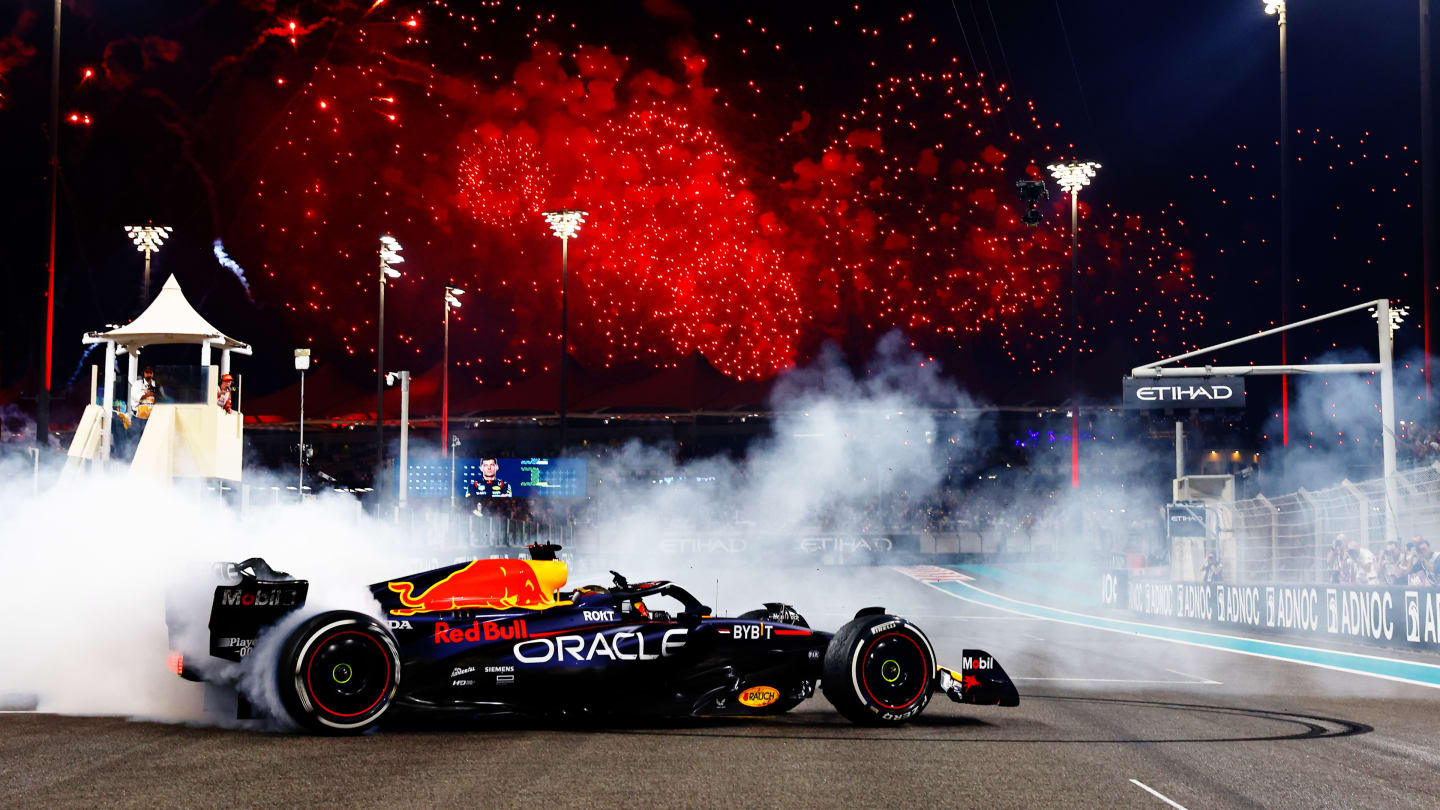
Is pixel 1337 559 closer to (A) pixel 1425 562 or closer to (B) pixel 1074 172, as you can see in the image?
(A) pixel 1425 562

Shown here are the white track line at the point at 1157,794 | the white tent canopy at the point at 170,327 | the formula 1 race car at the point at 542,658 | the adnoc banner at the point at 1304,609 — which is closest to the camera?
the white track line at the point at 1157,794

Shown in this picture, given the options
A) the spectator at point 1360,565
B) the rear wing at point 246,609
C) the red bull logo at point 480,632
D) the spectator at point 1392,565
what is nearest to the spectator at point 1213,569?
the spectator at point 1360,565

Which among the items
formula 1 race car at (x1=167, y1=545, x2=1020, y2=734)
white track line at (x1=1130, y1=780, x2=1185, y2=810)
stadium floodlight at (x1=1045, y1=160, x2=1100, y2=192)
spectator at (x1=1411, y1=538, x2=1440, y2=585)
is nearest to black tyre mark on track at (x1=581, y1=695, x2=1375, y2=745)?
formula 1 race car at (x1=167, y1=545, x2=1020, y2=734)

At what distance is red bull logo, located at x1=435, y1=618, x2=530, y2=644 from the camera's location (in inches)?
411

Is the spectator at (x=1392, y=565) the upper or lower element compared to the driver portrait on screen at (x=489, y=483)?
lower

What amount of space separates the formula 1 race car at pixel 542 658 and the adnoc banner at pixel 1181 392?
2217cm

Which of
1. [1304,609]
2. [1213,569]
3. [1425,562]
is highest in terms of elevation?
[1425,562]

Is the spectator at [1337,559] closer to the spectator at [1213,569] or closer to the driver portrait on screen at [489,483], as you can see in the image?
the spectator at [1213,569]

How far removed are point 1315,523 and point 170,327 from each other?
2276cm

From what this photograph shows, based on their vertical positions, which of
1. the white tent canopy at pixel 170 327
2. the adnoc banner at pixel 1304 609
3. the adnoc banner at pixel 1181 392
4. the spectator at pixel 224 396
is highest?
the white tent canopy at pixel 170 327

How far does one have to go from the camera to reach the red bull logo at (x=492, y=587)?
11.4 metres

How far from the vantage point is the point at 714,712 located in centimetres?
1101

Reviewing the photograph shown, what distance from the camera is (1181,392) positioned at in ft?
106

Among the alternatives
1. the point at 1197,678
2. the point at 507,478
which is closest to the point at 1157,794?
the point at 1197,678
